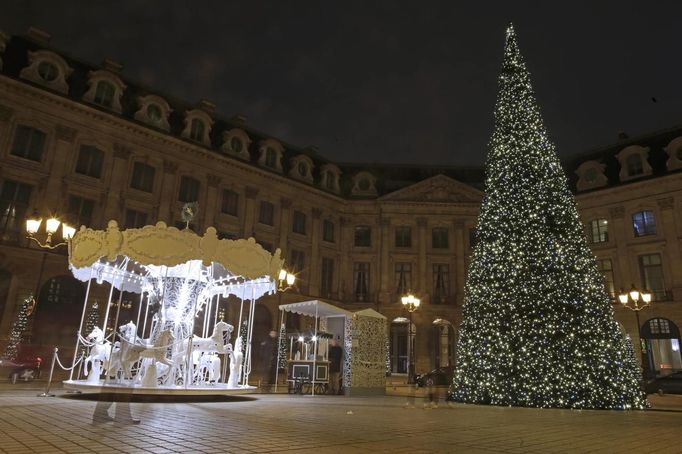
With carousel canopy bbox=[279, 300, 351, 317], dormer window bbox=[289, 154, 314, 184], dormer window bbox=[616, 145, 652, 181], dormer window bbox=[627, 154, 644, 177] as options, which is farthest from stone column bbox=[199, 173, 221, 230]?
dormer window bbox=[627, 154, 644, 177]

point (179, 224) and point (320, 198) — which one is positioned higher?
point (320, 198)

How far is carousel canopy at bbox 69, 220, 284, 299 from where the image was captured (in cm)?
1186

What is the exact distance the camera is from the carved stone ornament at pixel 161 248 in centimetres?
1182

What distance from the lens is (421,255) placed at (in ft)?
118

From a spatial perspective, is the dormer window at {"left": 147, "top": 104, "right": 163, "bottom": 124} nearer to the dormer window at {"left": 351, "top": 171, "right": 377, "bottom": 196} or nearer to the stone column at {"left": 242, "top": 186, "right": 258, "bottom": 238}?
the stone column at {"left": 242, "top": 186, "right": 258, "bottom": 238}

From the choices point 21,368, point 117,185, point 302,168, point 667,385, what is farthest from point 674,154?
point 21,368

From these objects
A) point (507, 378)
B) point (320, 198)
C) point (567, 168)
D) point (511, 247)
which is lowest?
point (507, 378)

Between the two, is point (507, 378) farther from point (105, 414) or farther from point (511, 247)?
point (105, 414)

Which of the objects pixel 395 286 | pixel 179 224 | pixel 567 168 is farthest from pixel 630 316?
pixel 179 224

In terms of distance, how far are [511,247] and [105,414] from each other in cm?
1103

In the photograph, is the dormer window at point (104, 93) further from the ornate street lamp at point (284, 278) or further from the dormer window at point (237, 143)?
the ornate street lamp at point (284, 278)

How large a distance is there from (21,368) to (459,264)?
90.2ft

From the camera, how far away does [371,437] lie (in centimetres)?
682

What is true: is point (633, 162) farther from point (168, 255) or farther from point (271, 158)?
point (168, 255)
